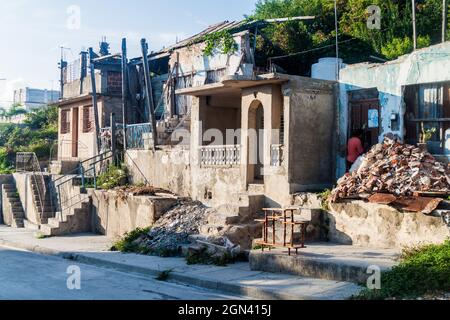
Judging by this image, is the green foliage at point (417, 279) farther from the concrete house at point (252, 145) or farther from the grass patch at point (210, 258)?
the concrete house at point (252, 145)

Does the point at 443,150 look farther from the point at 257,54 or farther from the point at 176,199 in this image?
the point at 257,54

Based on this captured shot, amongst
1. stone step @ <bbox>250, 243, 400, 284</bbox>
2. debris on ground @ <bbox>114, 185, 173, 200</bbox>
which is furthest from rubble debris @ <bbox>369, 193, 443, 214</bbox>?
debris on ground @ <bbox>114, 185, 173, 200</bbox>

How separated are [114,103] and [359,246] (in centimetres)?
1763

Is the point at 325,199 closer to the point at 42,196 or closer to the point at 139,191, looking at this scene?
the point at 139,191

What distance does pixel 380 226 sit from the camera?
37.6ft

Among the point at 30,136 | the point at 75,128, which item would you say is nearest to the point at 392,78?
the point at 75,128

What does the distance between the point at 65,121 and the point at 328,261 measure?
2309cm

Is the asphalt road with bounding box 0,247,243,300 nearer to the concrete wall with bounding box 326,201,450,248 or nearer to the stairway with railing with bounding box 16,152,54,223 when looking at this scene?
the concrete wall with bounding box 326,201,450,248

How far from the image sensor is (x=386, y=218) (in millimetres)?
11328

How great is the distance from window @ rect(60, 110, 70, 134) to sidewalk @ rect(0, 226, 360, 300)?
14.0m

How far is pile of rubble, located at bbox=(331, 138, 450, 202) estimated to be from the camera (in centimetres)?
1143

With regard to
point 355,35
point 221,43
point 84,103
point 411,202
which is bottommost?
point 411,202

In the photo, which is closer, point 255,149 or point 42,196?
point 255,149
